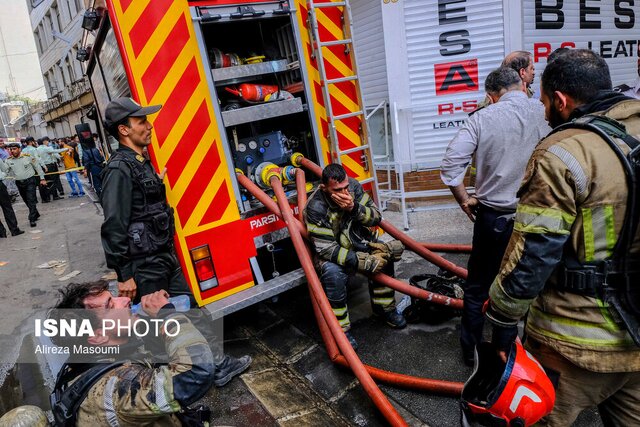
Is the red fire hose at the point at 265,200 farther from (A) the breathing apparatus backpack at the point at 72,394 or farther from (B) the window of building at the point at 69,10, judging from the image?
(B) the window of building at the point at 69,10

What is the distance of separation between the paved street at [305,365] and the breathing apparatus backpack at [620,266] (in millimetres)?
1132

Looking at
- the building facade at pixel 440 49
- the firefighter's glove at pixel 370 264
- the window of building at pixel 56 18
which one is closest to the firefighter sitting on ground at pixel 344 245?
the firefighter's glove at pixel 370 264

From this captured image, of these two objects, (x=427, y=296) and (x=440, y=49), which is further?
(x=440, y=49)

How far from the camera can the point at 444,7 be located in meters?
5.28

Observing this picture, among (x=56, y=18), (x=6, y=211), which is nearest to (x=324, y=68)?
(x=6, y=211)

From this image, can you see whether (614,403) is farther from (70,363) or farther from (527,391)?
(70,363)

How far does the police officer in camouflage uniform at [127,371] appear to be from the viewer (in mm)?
1494

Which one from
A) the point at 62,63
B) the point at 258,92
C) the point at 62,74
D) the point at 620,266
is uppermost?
the point at 62,63

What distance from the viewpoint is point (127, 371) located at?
5.12 ft

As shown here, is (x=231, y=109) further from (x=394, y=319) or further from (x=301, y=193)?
(x=394, y=319)

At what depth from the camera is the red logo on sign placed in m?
5.41

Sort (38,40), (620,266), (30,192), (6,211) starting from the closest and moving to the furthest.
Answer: (620,266) → (6,211) → (30,192) → (38,40)

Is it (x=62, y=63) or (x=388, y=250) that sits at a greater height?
(x=62, y=63)

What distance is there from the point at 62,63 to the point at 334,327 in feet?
106
